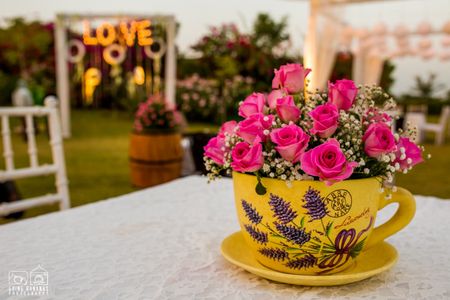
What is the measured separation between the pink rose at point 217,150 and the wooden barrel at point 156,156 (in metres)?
3.33

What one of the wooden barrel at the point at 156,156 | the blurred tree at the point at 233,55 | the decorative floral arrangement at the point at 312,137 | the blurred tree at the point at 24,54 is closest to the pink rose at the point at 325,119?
the decorative floral arrangement at the point at 312,137

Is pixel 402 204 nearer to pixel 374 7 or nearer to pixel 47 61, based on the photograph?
pixel 374 7

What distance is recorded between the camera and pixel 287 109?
27.0 inches

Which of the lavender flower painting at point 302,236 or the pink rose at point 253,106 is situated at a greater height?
the pink rose at point 253,106

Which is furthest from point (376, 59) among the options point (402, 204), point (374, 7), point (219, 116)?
point (402, 204)

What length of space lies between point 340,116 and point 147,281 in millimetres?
366

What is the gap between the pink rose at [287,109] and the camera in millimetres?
685

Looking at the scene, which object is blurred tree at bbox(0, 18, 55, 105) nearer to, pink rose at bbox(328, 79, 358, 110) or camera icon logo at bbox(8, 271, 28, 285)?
camera icon logo at bbox(8, 271, 28, 285)

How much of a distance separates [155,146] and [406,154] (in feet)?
11.3

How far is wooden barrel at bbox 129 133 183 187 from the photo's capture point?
4.07 meters

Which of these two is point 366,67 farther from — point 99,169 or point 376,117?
point 376,117

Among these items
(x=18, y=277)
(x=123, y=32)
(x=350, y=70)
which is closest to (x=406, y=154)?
(x=18, y=277)

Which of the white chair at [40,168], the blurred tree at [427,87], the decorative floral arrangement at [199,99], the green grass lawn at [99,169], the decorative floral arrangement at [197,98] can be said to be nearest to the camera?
the white chair at [40,168]

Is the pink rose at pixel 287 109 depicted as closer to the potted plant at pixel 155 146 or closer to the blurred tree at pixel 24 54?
the potted plant at pixel 155 146
